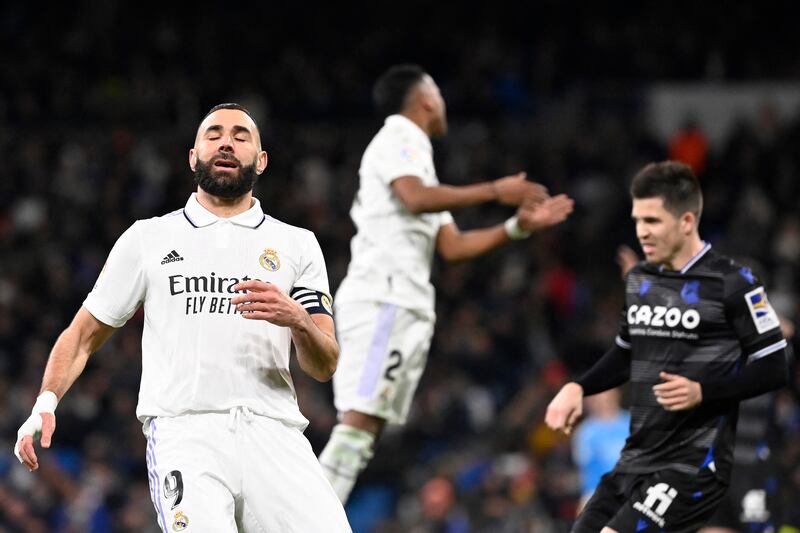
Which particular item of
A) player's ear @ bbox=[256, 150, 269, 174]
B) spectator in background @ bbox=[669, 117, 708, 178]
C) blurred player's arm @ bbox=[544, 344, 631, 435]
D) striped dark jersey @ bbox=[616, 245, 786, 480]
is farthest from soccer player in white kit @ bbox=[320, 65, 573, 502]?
spectator in background @ bbox=[669, 117, 708, 178]

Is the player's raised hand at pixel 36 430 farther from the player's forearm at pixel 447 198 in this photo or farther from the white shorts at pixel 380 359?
the player's forearm at pixel 447 198

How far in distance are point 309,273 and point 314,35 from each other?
15.6m

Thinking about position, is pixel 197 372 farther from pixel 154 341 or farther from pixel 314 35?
pixel 314 35

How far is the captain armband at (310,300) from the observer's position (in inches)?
206

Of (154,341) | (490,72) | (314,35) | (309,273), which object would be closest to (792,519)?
(309,273)

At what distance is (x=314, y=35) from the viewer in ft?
66.9

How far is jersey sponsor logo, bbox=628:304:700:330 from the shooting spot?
18.1 feet

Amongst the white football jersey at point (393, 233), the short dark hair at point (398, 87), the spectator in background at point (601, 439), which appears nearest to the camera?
the white football jersey at point (393, 233)

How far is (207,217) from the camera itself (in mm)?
5266

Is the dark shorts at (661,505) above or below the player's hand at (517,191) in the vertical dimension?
below

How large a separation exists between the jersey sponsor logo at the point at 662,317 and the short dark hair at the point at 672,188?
1.44 ft

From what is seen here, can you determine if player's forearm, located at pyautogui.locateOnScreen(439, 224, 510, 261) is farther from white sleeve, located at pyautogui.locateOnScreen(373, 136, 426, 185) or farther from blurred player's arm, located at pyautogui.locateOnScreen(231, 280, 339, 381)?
blurred player's arm, located at pyautogui.locateOnScreen(231, 280, 339, 381)

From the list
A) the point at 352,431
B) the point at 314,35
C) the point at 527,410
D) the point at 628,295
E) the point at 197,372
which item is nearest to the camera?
the point at 197,372

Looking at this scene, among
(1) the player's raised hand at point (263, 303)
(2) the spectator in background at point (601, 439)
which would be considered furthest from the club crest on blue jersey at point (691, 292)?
(2) the spectator in background at point (601, 439)
